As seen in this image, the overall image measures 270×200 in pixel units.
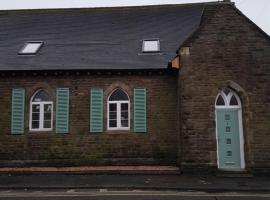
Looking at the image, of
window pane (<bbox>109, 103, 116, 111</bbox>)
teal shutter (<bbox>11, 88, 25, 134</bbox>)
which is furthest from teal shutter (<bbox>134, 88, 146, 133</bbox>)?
teal shutter (<bbox>11, 88, 25, 134</bbox>)

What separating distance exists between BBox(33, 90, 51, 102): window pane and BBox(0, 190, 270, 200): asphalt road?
20.1 ft

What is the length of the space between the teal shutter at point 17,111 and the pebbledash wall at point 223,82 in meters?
7.01

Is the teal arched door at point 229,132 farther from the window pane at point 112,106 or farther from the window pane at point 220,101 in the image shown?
the window pane at point 112,106

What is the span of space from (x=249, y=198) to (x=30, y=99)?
10.5 m

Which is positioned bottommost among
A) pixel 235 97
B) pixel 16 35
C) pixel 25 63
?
pixel 235 97

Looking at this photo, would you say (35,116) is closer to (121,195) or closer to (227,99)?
(121,195)

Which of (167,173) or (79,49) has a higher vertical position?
(79,49)

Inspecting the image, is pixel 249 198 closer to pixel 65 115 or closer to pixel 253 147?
pixel 253 147

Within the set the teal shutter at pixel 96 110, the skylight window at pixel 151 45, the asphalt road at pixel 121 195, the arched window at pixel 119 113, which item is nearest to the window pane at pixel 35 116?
the teal shutter at pixel 96 110

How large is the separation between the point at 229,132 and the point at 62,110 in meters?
7.18

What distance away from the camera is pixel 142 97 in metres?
16.5

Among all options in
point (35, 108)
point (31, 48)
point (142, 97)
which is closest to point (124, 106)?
point (142, 97)

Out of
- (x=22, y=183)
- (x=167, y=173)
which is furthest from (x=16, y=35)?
(x=167, y=173)

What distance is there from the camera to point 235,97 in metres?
15.2
